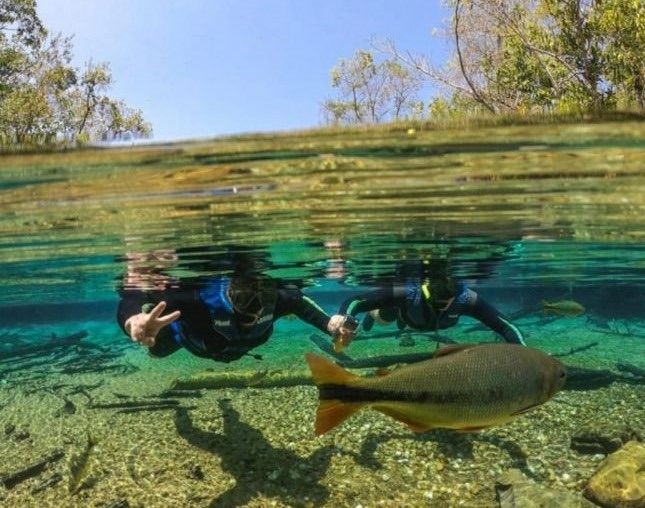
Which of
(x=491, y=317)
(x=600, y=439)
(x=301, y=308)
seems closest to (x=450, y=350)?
(x=491, y=317)

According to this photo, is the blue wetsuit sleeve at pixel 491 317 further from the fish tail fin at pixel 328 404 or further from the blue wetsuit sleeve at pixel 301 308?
the fish tail fin at pixel 328 404

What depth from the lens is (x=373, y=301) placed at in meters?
13.5

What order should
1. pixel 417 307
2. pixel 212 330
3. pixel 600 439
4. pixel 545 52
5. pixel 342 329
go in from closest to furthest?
1. pixel 342 329
2. pixel 600 439
3. pixel 212 330
4. pixel 417 307
5. pixel 545 52

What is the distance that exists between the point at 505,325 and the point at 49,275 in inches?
676

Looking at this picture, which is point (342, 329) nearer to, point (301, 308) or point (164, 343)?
point (301, 308)

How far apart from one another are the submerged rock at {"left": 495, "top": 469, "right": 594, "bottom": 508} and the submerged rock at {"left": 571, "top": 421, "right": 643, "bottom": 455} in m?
2.17

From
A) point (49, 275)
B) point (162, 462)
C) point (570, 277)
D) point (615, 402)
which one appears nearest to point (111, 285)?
point (49, 275)

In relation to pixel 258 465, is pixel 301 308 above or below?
above

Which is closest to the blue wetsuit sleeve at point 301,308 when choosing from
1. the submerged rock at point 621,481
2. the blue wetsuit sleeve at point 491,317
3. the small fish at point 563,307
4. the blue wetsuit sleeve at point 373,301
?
the blue wetsuit sleeve at point 373,301

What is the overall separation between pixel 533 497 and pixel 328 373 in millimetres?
5740

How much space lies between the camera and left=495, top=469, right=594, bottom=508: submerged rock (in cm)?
887

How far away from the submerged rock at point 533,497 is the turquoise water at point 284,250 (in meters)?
0.60

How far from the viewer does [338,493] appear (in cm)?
1027

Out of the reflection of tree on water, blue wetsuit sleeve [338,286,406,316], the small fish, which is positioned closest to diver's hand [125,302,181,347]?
the reflection of tree on water
